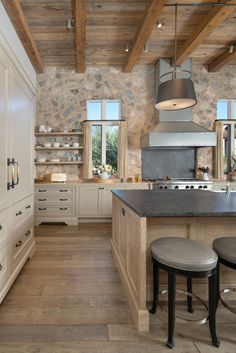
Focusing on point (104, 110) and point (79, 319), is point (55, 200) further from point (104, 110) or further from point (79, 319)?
point (79, 319)

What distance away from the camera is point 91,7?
3.52 metres

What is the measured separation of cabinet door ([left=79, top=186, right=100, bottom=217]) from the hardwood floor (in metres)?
2.01

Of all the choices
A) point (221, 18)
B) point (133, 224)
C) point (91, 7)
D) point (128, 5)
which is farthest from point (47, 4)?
point (133, 224)

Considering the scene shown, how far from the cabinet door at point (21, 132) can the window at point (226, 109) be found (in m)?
4.57

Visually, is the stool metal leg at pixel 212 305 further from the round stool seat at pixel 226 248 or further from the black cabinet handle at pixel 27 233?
the black cabinet handle at pixel 27 233

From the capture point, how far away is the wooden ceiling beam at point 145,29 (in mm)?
3127

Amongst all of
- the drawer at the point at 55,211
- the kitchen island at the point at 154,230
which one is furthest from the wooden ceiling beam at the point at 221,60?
the drawer at the point at 55,211

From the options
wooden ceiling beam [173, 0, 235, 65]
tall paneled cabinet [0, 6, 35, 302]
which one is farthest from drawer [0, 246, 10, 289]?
wooden ceiling beam [173, 0, 235, 65]

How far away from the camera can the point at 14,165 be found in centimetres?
233

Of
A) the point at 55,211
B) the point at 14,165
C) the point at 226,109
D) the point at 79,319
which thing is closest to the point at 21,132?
the point at 14,165

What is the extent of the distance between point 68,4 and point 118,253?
11.6 ft

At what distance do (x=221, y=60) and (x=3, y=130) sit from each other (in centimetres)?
492

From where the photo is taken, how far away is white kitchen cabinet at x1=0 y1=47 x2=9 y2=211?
2.00m

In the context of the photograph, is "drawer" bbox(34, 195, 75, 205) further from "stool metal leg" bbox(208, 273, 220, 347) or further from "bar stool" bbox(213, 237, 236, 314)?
"stool metal leg" bbox(208, 273, 220, 347)
